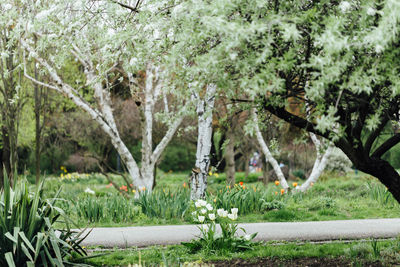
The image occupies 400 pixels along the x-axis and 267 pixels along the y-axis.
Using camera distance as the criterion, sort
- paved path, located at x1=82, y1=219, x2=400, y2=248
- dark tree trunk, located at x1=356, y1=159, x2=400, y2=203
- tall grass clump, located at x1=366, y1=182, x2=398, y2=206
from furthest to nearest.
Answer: tall grass clump, located at x1=366, y1=182, x2=398, y2=206
paved path, located at x1=82, y1=219, x2=400, y2=248
dark tree trunk, located at x1=356, y1=159, x2=400, y2=203

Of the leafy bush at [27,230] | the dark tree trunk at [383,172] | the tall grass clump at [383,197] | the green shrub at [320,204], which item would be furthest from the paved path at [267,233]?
the tall grass clump at [383,197]

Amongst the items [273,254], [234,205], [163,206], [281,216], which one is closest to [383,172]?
[273,254]

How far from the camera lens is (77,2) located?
501cm

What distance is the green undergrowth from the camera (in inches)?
194

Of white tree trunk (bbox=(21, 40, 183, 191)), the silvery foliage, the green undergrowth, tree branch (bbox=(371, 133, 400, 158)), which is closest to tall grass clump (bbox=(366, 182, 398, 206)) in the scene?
the green undergrowth

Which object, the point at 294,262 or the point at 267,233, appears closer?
the point at 294,262

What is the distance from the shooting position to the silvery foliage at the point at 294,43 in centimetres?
275

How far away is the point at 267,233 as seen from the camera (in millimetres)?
6059

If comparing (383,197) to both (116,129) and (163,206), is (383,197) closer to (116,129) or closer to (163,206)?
(163,206)

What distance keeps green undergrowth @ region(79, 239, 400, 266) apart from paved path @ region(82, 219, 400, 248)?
24 centimetres

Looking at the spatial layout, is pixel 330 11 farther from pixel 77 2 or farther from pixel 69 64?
pixel 69 64

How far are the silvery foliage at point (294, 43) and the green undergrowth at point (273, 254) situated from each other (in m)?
2.30

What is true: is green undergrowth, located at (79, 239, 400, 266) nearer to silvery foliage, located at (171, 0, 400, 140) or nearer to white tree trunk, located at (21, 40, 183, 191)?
silvery foliage, located at (171, 0, 400, 140)

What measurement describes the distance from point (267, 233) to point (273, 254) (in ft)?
2.95
